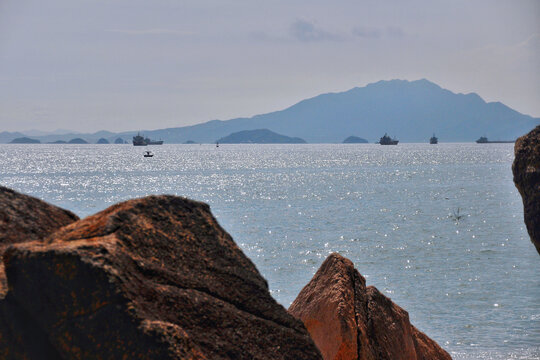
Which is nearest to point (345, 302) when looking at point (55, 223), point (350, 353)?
point (350, 353)

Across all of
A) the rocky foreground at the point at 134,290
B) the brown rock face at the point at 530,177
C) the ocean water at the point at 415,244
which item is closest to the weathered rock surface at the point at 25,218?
the rocky foreground at the point at 134,290

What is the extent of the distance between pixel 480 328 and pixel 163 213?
18940mm

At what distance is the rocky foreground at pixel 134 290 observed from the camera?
131 inches

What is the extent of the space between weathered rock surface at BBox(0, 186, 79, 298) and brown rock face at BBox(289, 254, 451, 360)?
367 centimetres

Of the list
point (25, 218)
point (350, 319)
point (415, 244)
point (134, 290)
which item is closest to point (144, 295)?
point (134, 290)

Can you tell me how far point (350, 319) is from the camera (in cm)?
713

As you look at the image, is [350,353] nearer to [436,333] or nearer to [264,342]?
[264,342]

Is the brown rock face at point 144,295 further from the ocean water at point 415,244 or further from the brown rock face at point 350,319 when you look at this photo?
the ocean water at point 415,244

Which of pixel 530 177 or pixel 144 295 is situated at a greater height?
pixel 530 177

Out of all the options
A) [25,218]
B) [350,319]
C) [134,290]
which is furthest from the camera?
[350,319]

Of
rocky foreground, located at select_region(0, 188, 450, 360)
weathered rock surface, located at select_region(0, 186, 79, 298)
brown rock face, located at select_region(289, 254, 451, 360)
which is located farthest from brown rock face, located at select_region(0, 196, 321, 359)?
brown rock face, located at select_region(289, 254, 451, 360)

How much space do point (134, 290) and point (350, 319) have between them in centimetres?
423

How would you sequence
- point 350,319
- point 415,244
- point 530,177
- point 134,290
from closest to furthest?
point 134,290
point 350,319
point 530,177
point 415,244

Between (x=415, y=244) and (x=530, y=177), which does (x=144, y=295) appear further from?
(x=415, y=244)
